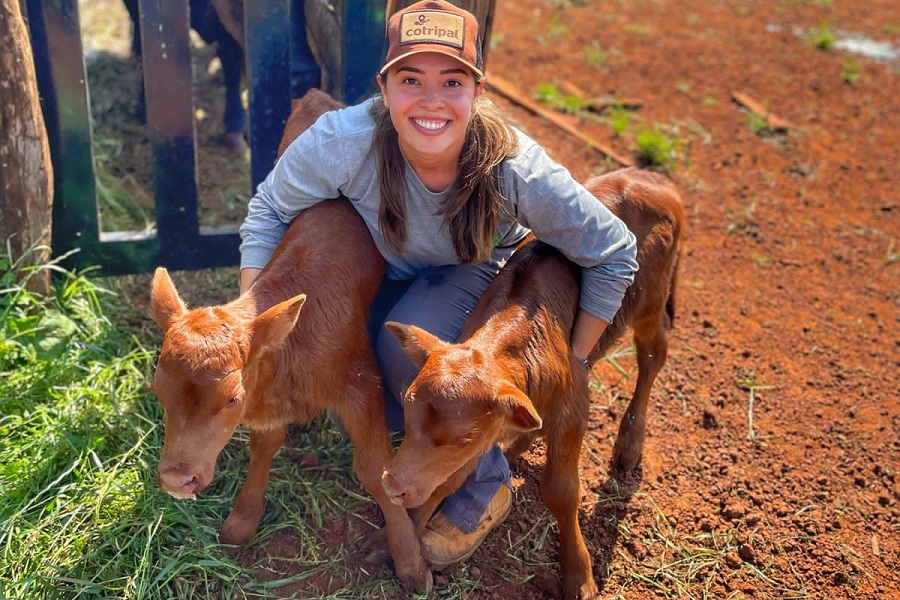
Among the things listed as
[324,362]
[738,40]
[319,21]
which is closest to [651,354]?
[324,362]

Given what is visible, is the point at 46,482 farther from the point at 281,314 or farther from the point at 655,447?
the point at 655,447

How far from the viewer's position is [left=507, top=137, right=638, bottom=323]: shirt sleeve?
3.87 meters

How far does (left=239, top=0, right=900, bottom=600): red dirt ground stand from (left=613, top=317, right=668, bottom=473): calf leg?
0.11 m

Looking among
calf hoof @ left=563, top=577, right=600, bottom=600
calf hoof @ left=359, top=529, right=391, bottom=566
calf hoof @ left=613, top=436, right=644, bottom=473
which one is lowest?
calf hoof @ left=359, top=529, right=391, bottom=566

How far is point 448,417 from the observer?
332 cm

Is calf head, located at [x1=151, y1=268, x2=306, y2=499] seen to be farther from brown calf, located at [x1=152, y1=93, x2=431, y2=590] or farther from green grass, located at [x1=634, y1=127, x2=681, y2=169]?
green grass, located at [x1=634, y1=127, x2=681, y2=169]

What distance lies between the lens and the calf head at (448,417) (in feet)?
10.9

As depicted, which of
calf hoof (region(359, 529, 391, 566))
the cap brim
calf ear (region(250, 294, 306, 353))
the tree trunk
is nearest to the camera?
calf ear (region(250, 294, 306, 353))

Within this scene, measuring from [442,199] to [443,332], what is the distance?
0.60 m

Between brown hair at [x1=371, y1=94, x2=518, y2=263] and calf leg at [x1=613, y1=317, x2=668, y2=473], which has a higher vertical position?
brown hair at [x1=371, y1=94, x2=518, y2=263]

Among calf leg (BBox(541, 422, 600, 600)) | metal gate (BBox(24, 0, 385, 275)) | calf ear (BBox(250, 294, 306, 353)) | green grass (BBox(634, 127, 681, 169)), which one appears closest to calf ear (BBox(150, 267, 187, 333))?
calf ear (BBox(250, 294, 306, 353))

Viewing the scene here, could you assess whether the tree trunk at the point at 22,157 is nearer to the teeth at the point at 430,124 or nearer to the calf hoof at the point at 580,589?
the teeth at the point at 430,124

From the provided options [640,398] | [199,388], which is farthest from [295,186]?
[640,398]

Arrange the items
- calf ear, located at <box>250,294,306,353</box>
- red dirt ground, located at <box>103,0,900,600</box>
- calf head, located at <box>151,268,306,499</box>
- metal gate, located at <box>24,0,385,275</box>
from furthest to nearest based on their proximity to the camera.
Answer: metal gate, located at <box>24,0,385,275</box>, red dirt ground, located at <box>103,0,900,600</box>, calf ear, located at <box>250,294,306,353</box>, calf head, located at <box>151,268,306,499</box>
